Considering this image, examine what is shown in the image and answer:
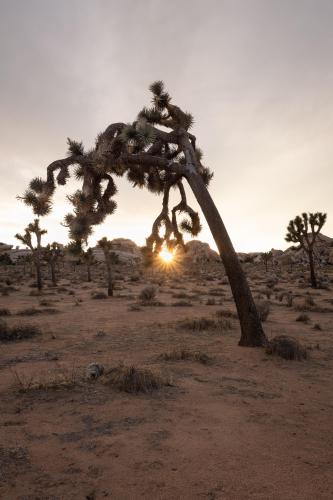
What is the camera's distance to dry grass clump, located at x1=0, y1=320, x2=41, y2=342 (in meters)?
8.23

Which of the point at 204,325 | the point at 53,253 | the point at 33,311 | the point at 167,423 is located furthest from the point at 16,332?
the point at 53,253

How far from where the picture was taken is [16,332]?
27.9 ft

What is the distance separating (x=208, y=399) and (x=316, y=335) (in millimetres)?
5453

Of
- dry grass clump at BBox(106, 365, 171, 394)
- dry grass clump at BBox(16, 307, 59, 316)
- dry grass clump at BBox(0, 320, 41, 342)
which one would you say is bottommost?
dry grass clump at BBox(106, 365, 171, 394)

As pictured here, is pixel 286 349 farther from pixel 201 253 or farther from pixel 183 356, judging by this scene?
pixel 201 253

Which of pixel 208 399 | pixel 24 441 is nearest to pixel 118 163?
pixel 208 399

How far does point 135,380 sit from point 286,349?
11.0 feet

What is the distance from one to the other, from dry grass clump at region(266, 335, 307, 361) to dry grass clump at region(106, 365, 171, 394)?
271cm

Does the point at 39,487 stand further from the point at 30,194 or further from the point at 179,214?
the point at 179,214

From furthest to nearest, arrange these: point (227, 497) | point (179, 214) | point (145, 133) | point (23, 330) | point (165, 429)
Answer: point (179, 214), point (23, 330), point (145, 133), point (165, 429), point (227, 497)

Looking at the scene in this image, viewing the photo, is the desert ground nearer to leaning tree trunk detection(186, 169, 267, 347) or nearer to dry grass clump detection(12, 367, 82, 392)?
dry grass clump detection(12, 367, 82, 392)

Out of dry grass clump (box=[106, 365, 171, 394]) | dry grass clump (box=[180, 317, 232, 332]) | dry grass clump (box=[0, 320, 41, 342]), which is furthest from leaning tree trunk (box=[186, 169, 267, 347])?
dry grass clump (box=[0, 320, 41, 342])

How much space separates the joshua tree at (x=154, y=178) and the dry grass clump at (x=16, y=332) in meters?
2.69

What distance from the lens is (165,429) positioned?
12.5 ft
